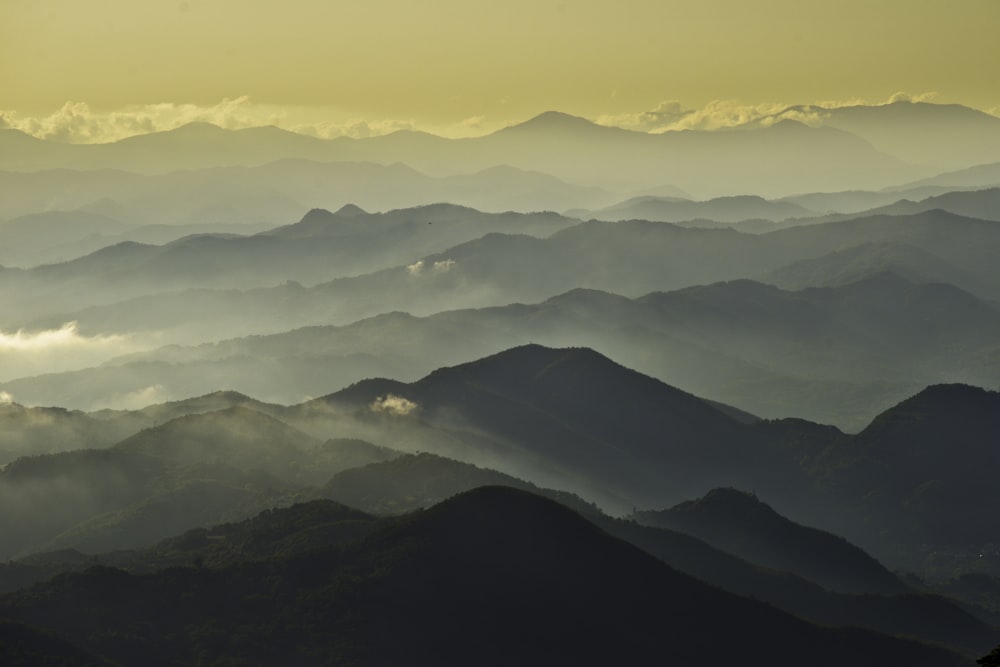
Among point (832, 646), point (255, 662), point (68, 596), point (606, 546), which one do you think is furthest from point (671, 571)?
point (68, 596)

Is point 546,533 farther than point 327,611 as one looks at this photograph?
Yes

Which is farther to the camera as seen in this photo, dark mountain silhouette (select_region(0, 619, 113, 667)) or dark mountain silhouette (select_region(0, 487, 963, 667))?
dark mountain silhouette (select_region(0, 487, 963, 667))

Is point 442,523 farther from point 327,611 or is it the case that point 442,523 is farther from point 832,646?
point 832,646

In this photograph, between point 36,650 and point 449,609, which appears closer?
point 36,650

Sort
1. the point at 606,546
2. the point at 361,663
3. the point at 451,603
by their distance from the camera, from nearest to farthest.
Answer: the point at 361,663 → the point at 451,603 → the point at 606,546

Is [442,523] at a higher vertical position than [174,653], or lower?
higher

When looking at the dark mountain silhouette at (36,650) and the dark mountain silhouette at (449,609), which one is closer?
the dark mountain silhouette at (36,650)

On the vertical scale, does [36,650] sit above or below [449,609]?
below

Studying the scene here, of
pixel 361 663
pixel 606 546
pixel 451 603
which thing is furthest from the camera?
pixel 606 546
